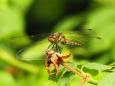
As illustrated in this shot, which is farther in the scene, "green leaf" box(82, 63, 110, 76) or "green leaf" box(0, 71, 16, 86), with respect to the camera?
"green leaf" box(0, 71, 16, 86)

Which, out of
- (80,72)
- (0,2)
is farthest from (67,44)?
(0,2)

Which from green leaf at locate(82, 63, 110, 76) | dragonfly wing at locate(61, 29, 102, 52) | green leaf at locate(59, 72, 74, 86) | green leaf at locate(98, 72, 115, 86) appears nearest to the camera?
green leaf at locate(98, 72, 115, 86)

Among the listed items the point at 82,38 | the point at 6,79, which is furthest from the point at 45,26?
the point at 82,38

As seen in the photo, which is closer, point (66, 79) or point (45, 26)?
point (66, 79)

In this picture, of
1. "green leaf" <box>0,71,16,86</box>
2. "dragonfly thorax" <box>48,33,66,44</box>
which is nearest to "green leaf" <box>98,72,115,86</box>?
"dragonfly thorax" <box>48,33,66,44</box>

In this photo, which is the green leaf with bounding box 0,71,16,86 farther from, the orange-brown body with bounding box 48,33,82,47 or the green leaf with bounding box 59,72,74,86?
the green leaf with bounding box 59,72,74,86

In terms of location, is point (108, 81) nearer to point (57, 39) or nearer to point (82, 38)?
point (57, 39)

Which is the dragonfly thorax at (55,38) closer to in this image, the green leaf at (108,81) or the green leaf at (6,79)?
the green leaf at (108,81)

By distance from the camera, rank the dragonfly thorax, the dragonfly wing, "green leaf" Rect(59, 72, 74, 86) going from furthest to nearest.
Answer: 1. the dragonfly wing
2. the dragonfly thorax
3. "green leaf" Rect(59, 72, 74, 86)

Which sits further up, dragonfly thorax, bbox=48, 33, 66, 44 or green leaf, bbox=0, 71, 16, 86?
dragonfly thorax, bbox=48, 33, 66, 44
